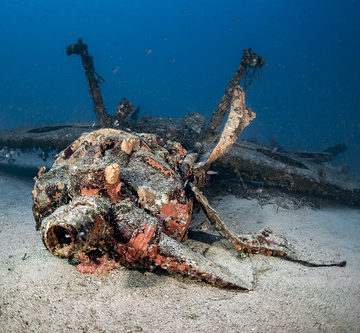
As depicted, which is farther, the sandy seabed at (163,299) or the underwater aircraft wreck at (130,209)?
the underwater aircraft wreck at (130,209)

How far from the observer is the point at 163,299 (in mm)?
2023

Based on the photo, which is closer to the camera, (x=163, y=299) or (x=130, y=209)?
(x=163, y=299)

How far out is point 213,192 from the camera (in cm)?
566

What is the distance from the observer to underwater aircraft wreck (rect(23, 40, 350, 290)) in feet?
6.41

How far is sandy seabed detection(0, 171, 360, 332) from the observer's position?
1.75m

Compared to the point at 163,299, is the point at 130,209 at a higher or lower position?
higher

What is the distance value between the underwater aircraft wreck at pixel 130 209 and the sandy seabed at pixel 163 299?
0.16m

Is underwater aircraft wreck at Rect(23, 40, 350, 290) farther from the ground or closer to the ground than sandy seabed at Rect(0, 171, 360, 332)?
farther from the ground

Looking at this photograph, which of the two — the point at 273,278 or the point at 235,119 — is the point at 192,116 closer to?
the point at 235,119

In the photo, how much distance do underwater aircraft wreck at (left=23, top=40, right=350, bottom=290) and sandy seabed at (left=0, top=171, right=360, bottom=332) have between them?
6.2 inches

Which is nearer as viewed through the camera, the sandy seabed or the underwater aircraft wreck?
the sandy seabed

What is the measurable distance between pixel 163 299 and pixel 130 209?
2.87 feet

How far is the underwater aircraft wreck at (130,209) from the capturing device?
1955 mm

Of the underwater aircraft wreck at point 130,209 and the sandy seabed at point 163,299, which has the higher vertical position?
the underwater aircraft wreck at point 130,209
